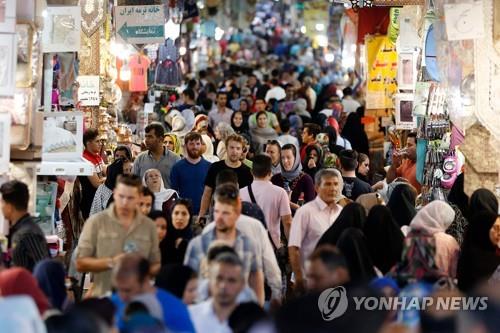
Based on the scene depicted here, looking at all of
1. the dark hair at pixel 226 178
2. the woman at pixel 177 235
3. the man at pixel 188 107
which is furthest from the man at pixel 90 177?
the man at pixel 188 107

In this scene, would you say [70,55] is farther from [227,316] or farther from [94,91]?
[227,316]

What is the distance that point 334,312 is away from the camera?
8.25 m

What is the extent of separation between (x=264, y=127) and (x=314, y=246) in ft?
28.8

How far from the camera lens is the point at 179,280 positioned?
8625 mm

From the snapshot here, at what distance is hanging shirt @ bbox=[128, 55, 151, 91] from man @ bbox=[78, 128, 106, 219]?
251 inches

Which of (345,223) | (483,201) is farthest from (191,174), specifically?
(345,223)

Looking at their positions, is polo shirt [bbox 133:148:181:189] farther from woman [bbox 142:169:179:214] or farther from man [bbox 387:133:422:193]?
man [bbox 387:133:422:193]

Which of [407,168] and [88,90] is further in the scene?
[88,90]

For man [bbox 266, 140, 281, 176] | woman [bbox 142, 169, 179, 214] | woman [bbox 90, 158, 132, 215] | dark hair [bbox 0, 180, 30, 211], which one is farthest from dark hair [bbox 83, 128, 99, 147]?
dark hair [bbox 0, 180, 30, 211]

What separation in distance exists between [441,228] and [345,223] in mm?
768

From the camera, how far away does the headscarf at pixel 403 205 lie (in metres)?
11.1

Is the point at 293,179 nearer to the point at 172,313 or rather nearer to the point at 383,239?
the point at 383,239

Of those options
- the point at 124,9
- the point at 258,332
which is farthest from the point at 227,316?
the point at 124,9

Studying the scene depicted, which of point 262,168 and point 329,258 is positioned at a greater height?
point 262,168
